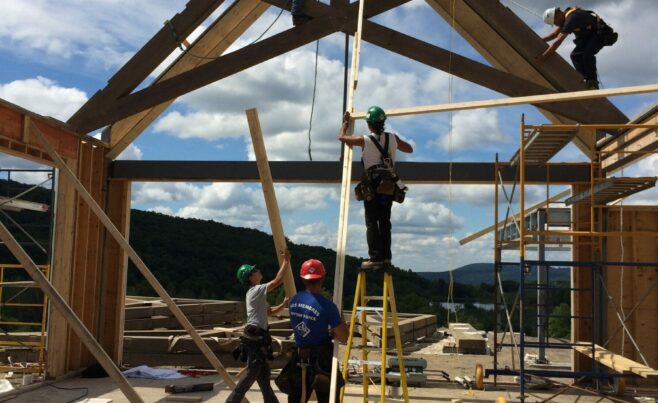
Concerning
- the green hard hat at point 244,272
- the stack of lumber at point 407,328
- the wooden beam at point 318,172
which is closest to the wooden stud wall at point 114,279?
the wooden beam at point 318,172

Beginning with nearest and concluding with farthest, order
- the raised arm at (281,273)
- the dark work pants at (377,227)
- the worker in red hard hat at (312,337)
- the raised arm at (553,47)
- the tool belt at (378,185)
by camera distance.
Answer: the worker in red hard hat at (312,337) → the tool belt at (378,185) → the dark work pants at (377,227) → the raised arm at (281,273) → the raised arm at (553,47)

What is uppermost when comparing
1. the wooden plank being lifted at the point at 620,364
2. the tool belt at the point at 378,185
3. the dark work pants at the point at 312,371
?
the tool belt at the point at 378,185

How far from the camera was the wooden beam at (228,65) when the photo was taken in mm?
9734

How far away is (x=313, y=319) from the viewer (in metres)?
5.48

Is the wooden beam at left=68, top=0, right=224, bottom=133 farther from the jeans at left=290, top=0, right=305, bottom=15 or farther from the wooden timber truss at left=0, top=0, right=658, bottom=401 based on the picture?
the jeans at left=290, top=0, right=305, bottom=15

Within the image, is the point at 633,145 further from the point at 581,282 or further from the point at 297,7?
the point at 297,7

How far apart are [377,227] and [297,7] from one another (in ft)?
15.7

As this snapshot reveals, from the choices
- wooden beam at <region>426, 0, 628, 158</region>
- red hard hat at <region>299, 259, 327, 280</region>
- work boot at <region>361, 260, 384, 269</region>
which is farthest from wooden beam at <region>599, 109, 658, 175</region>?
red hard hat at <region>299, 259, 327, 280</region>

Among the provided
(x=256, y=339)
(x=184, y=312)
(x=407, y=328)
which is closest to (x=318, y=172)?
(x=256, y=339)

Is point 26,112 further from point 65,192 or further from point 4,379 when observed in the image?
point 4,379

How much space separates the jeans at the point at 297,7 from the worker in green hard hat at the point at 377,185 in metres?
4.25

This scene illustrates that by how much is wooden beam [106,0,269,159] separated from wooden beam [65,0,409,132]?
35 centimetres

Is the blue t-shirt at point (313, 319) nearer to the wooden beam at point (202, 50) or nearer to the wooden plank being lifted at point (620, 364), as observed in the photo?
the wooden plank being lifted at point (620, 364)

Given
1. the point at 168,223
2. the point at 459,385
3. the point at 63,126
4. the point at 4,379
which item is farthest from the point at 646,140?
the point at 168,223
